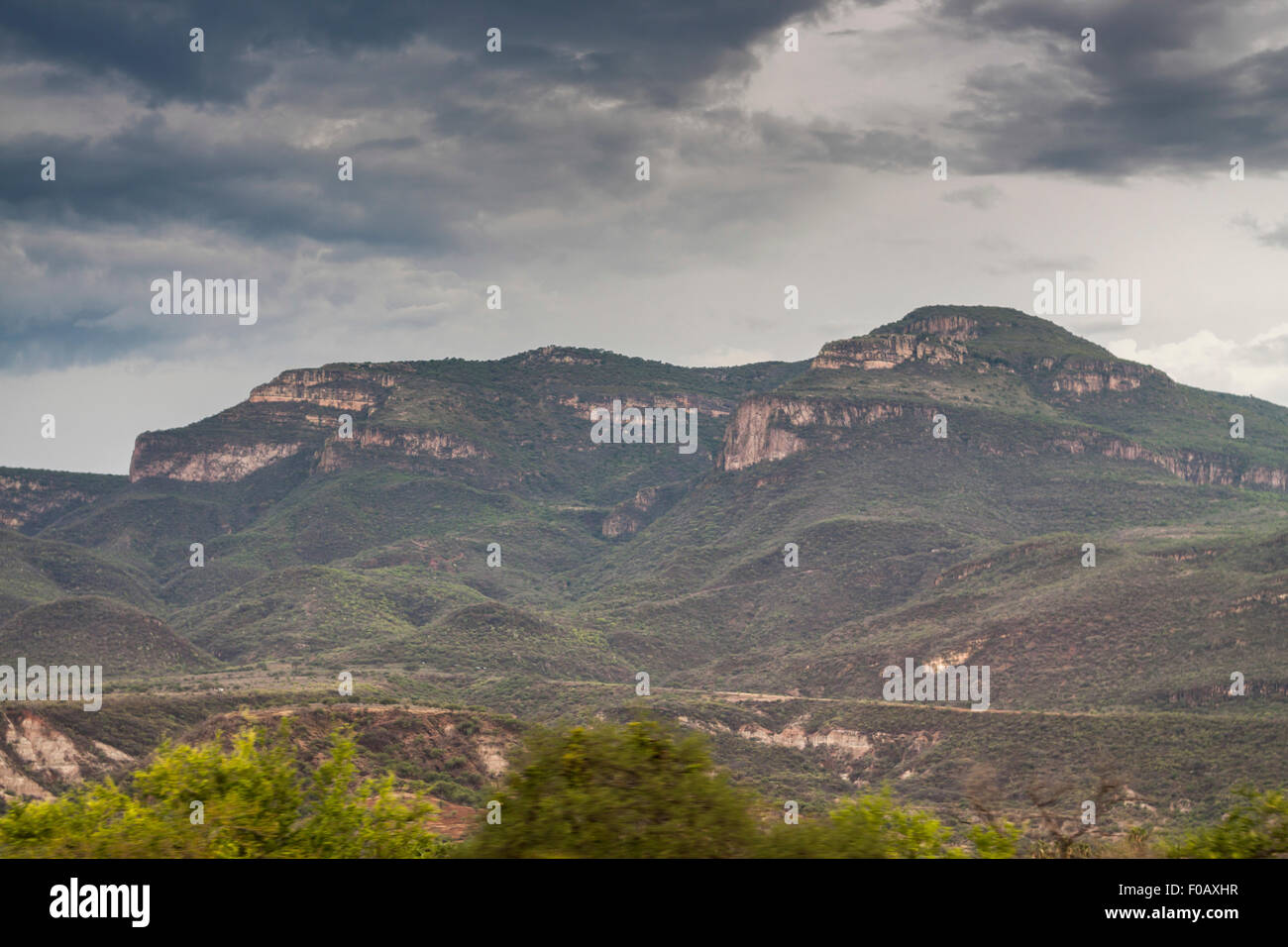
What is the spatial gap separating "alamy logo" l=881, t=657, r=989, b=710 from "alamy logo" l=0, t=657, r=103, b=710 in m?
74.7

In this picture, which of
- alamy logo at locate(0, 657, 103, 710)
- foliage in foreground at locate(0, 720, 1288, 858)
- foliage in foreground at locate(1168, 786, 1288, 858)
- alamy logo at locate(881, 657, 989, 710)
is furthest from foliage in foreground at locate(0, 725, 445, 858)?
alamy logo at locate(881, 657, 989, 710)

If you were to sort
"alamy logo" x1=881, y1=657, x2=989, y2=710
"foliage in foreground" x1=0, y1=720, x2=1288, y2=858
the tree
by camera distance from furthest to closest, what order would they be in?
"alamy logo" x1=881, y1=657, x2=989, y2=710
"foliage in foreground" x1=0, y1=720, x2=1288, y2=858
the tree

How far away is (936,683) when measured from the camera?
114 metres

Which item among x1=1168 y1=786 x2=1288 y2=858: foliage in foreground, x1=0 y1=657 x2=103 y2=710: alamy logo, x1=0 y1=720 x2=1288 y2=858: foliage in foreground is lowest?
x1=0 y1=657 x2=103 y2=710: alamy logo

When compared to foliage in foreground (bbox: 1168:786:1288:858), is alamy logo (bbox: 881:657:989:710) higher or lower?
lower

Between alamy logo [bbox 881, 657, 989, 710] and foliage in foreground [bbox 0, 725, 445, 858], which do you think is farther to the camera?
alamy logo [bbox 881, 657, 989, 710]
